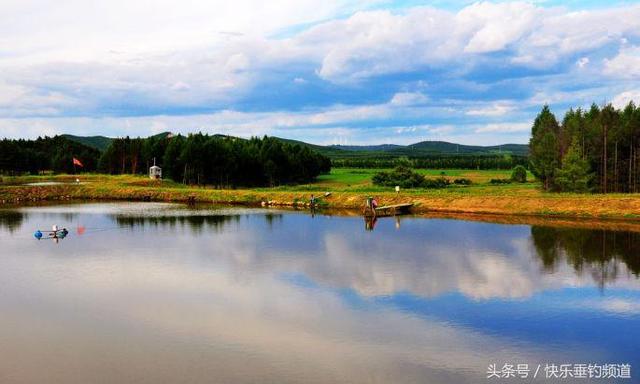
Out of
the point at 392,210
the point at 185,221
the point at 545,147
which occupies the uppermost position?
the point at 545,147

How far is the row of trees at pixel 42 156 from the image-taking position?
119438 millimetres

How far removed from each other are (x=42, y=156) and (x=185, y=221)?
9958cm

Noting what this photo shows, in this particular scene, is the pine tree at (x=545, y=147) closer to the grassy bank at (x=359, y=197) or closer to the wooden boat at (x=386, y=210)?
the grassy bank at (x=359, y=197)

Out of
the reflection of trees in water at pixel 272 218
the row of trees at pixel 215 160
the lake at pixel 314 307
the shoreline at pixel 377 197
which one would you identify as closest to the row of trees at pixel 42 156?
the row of trees at pixel 215 160

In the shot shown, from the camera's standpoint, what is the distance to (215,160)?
99.0 m

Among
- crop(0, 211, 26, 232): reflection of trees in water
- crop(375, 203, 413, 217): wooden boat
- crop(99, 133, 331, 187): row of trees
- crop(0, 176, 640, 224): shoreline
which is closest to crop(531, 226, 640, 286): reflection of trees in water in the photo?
crop(0, 176, 640, 224): shoreline

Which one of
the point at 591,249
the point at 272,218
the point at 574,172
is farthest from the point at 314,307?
the point at 574,172

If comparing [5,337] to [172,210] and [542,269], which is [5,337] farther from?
[172,210]

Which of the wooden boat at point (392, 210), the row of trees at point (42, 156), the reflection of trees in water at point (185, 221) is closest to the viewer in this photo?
the reflection of trees in water at point (185, 221)

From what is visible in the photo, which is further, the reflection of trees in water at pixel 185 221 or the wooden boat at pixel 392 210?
the wooden boat at pixel 392 210

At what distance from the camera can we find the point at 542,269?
31.5m

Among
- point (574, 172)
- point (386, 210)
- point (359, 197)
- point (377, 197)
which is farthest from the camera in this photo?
point (359, 197)

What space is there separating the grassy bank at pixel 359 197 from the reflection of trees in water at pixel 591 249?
38.6 ft

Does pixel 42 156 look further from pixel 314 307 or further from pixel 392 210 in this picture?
pixel 314 307
